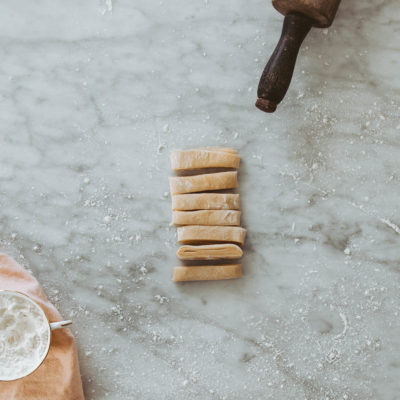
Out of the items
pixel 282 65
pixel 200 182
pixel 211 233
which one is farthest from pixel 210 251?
pixel 282 65

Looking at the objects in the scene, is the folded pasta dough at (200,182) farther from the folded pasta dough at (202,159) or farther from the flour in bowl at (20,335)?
the flour in bowl at (20,335)

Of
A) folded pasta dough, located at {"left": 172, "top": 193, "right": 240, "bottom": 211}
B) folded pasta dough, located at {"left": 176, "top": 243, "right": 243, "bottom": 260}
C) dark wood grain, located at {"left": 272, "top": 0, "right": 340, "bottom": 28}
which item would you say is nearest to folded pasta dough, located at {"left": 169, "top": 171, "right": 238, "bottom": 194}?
folded pasta dough, located at {"left": 172, "top": 193, "right": 240, "bottom": 211}

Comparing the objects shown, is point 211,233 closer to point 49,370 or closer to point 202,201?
point 202,201

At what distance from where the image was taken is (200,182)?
113 centimetres

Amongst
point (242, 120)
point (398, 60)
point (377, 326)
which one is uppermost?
point (398, 60)

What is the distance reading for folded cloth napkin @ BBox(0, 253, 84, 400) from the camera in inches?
42.8

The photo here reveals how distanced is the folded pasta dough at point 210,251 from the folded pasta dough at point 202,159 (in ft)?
0.57

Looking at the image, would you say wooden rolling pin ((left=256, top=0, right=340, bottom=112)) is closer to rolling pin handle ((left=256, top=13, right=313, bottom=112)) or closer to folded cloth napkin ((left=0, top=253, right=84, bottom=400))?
rolling pin handle ((left=256, top=13, right=313, bottom=112))

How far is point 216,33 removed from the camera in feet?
3.89

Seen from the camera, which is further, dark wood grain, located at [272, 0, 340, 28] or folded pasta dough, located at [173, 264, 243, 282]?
folded pasta dough, located at [173, 264, 243, 282]

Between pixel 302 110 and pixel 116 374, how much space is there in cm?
72

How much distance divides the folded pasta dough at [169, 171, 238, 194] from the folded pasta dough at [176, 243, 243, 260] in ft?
0.41

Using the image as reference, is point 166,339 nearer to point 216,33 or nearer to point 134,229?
point 134,229

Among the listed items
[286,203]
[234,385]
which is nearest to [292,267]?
[286,203]
